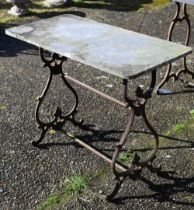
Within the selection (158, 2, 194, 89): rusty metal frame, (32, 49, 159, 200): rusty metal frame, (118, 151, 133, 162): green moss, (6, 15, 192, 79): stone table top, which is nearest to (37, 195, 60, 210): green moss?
(32, 49, 159, 200): rusty metal frame

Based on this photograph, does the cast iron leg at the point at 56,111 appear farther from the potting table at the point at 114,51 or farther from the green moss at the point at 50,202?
the green moss at the point at 50,202

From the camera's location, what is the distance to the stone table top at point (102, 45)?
315 cm

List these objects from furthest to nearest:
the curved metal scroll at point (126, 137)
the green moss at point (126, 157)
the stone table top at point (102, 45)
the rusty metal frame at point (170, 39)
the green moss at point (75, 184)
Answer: the rusty metal frame at point (170, 39) < the green moss at point (126, 157) < the green moss at point (75, 184) < the curved metal scroll at point (126, 137) < the stone table top at point (102, 45)

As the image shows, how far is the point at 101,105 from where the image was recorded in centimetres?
470

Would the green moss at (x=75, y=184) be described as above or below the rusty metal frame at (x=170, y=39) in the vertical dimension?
below

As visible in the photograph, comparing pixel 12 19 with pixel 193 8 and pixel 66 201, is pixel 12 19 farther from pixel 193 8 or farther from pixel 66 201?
pixel 66 201

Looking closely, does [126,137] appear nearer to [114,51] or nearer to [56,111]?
[114,51]

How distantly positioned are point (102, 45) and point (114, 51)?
15 centimetres

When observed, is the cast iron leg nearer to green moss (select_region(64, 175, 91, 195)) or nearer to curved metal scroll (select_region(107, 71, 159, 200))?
green moss (select_region(64, 175, 91, 195))

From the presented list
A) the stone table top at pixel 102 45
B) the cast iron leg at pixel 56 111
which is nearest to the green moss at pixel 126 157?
the cast iron leg at pixel 56 111

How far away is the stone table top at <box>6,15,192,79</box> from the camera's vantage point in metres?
3.15

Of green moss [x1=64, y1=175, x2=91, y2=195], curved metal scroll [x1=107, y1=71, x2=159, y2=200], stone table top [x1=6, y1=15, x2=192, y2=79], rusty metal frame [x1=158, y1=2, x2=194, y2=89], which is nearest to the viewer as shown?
stone table top [x1=6, y1=15, x2=192, y2=79]

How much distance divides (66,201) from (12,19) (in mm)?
4077

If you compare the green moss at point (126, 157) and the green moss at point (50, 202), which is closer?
the green moss at point (50, 202)
